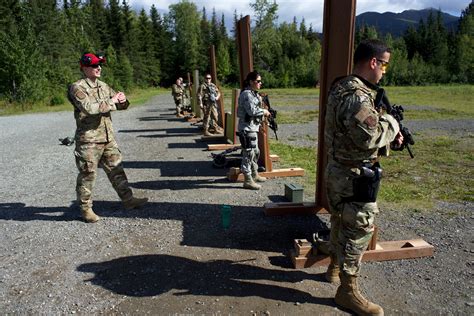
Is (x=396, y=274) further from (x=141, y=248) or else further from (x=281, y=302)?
(x=141, y=248)

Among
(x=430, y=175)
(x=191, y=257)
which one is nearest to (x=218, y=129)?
(x=430, y=175)

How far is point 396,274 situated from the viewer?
12.1ft

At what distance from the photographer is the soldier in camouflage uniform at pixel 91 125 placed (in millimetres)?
4852

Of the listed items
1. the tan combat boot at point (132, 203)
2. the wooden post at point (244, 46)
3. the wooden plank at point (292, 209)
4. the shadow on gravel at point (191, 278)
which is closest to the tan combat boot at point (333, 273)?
the shadow on gravel at point (191, 278)

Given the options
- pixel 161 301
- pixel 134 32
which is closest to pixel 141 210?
pixel 161 301

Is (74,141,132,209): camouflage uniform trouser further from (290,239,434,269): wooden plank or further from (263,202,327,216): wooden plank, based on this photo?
(290,239,434,269): wooden plank

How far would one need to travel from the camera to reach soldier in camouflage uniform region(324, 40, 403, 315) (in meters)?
2.76

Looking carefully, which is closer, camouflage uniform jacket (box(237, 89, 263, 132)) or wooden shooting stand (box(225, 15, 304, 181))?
camouflage uniform jacket (box(237, 89, 263, 132))

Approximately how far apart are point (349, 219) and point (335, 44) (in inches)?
93.1

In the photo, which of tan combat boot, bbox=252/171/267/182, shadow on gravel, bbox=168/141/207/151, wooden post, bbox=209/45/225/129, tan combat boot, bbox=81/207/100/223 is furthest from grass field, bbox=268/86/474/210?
tan combat boot, bbox=81/207/100/223

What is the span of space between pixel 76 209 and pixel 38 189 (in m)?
1.75

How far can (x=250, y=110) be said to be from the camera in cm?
618

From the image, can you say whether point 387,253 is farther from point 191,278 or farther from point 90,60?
point 90,60

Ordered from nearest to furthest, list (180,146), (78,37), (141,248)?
(141,248), (180,146), (78,37)
